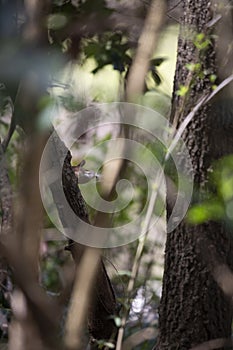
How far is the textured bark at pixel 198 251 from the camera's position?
5.19 ft

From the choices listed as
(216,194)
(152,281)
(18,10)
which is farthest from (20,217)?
(152,281)

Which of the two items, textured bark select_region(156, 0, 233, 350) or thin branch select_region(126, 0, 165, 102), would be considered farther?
textured bark select_region(156, 0, 233, 350)

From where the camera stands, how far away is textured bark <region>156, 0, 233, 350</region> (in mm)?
1582

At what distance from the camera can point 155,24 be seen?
4.16 feet

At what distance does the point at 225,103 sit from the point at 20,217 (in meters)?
0.74

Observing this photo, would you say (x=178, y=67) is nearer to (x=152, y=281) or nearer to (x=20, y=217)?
(x=20, y=217)

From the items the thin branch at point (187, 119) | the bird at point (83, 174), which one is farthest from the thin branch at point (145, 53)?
the bird at point (83, 174)

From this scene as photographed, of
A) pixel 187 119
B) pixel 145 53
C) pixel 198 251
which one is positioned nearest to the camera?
pixel 145 53

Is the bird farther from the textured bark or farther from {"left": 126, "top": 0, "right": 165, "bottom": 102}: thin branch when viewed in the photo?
{"left": 126, "top": 0, "right": 165, "bottom": 102}: thin branch

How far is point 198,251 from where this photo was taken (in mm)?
1597

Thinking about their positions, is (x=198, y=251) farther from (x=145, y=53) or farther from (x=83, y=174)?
(x=145, y=53)

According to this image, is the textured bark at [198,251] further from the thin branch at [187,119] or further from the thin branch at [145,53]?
the thin branch at [145,53]

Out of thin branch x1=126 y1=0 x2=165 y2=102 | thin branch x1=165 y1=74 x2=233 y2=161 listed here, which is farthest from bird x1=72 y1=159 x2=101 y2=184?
thin branch x1=126 y1=0 x2=165 y2=102

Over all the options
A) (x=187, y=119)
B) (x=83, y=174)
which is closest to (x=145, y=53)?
(x=187, y=119)
